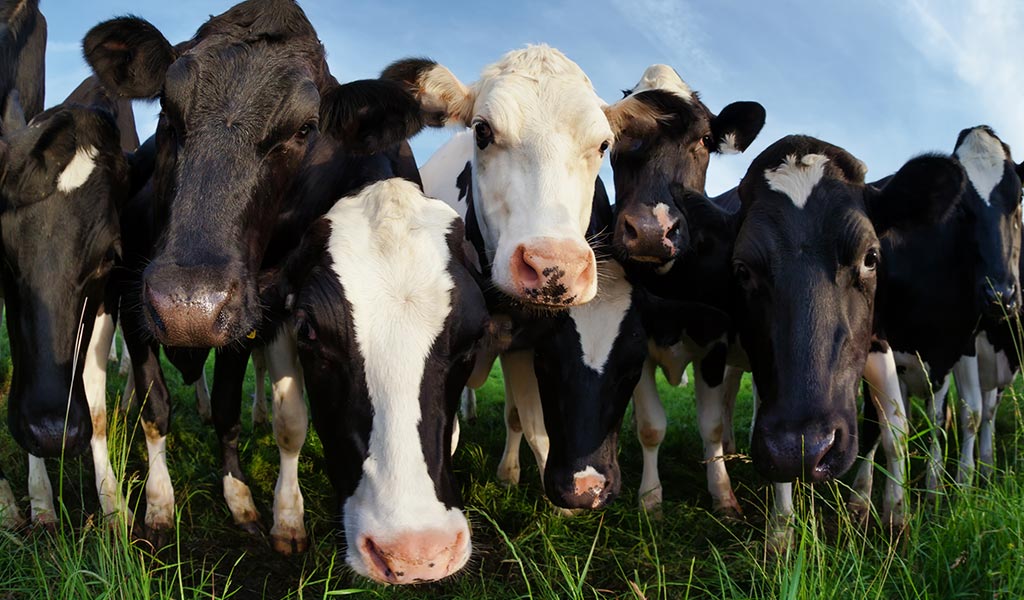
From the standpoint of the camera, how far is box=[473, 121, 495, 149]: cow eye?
4617 millimetres

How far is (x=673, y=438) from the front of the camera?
24.2 ft

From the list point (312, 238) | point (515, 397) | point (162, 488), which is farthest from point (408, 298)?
point (162, 488)

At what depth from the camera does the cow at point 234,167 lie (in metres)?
3.56

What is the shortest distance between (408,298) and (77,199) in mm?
1984

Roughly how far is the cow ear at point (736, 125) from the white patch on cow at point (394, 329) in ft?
9.06

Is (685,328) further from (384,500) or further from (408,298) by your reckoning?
(384,500)

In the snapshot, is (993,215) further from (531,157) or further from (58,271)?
(58,271)

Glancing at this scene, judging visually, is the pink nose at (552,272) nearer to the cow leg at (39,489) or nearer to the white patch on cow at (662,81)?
the white patch on cow at (662,81)

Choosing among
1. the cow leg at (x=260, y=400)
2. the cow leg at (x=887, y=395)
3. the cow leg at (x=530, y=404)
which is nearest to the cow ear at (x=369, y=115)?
the cow leg at (x=530, y=404)

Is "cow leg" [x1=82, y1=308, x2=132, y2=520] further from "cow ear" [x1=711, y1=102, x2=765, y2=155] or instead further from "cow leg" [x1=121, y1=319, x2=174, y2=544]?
"cow ear" [x1=711, y1=102, x2=765, y2=155]

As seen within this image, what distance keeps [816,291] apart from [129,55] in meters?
3.82

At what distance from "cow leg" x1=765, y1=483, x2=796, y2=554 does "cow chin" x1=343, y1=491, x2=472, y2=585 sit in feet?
5.74

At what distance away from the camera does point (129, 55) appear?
4.71m

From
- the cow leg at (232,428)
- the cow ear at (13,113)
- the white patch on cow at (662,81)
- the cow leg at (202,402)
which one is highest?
the white patch on cow at (662,81)
